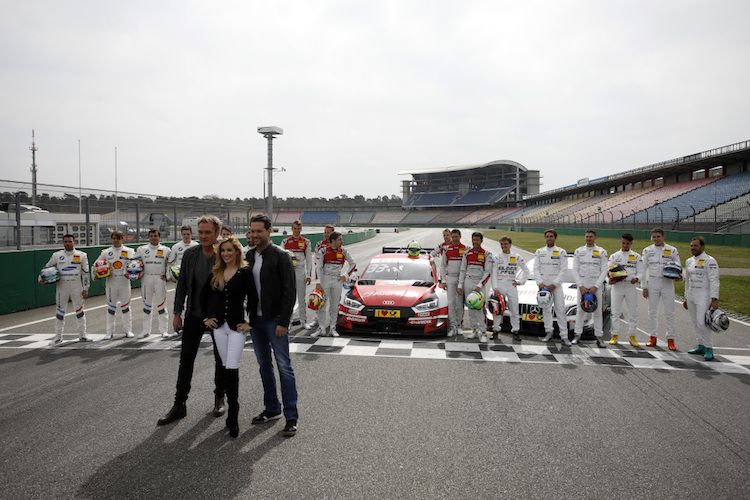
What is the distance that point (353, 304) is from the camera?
7.10 meters

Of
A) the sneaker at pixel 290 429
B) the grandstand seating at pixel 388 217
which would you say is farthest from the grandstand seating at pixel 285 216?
the sneaker at pixel 290 429

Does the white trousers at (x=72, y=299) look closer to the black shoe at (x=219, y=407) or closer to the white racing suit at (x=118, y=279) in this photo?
the white racing suit at (x=118, y=279)

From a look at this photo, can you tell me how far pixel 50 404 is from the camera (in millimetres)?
4176

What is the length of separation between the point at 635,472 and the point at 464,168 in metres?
109

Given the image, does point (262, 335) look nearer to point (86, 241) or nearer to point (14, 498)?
point (14, 498)

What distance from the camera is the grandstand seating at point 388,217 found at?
11006 cm

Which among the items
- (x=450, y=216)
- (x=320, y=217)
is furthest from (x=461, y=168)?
(x=320, y=217)

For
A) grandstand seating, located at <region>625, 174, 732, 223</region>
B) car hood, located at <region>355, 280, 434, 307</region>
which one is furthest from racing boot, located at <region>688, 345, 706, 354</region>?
grandstand seating, located at <region>625, 174, 732, 223</region>

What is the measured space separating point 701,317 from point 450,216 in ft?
328

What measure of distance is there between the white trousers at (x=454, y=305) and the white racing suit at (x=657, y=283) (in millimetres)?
2741

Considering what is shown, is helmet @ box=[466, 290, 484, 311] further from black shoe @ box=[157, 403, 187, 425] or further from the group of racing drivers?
black shoe @ box=[157, 403, 187, 425]

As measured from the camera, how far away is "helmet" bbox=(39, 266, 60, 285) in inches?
258

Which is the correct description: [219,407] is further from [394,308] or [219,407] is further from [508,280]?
[508,280]

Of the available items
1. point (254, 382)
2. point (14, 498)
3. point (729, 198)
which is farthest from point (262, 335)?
point (729, 198)
